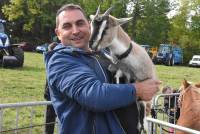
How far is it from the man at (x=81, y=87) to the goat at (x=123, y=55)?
4.5 inches

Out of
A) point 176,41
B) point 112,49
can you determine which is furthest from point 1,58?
point 176,41

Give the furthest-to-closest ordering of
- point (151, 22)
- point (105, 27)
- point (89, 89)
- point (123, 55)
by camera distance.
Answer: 1. point (151, 22)
2. point (105, 27)
3. point (123, 55)
4. point (89, 89)

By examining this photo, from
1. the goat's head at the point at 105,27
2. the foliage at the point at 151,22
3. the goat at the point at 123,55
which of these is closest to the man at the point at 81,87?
the goat at the point at 123,55

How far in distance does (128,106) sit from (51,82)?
461mm

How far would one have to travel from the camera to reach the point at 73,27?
279 centimetres

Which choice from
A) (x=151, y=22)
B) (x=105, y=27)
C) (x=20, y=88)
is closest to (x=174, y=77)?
(x=20, y=88)

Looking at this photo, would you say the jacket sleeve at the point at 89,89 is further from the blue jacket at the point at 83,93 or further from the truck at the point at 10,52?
the truck at the point at 10,52

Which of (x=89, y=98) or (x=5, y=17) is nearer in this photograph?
(x=89, y=98)

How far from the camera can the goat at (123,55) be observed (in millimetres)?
2797

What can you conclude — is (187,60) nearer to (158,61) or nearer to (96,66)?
(158,61)

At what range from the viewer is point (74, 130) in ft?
8.83

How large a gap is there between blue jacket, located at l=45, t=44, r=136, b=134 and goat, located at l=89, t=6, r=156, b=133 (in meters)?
0.13

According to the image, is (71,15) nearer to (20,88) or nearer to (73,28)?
(73,28)

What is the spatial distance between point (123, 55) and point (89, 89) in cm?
68
